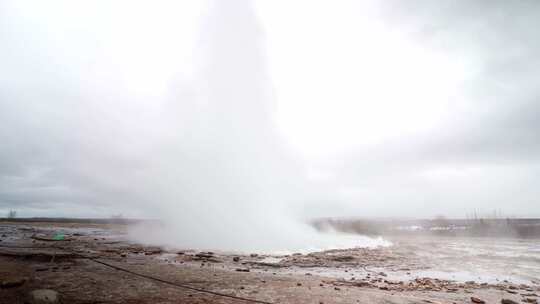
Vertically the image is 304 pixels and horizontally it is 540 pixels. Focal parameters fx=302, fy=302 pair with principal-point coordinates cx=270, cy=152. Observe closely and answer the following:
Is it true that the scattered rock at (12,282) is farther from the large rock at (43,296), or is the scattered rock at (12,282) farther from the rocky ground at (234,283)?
the large rock at (43,296)

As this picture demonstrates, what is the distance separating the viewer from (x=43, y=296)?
10.5 m

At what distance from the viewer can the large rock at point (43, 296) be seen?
9955 millimetres

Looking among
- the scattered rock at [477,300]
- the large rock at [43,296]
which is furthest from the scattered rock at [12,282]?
the scattered rock at [477,300]

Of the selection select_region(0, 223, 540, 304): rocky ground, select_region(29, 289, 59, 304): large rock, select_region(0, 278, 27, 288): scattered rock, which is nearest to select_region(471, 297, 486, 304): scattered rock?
select_region(0, 223, 540, 304): rocky ground

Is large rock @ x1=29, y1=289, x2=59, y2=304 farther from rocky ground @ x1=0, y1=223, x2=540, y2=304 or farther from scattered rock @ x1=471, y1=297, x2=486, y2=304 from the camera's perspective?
scattered rock @ x1=471, y1=297, x2=486, y2=304

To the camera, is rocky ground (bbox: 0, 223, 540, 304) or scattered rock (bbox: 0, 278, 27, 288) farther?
scattered rock (bbox: 0, 278, 27, 288)

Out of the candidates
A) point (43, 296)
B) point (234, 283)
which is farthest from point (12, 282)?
point (234, 283)

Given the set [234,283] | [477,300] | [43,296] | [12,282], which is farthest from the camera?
[234,283]

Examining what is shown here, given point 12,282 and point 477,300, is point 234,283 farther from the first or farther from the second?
point 477,300

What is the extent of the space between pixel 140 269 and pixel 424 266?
20235 millimetres

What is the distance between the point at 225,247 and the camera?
102ft

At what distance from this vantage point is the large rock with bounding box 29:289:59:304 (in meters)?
9.95

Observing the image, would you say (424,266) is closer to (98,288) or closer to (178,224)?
(98,288)

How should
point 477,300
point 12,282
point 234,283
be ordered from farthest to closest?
point 234,283 < point 477,300 < point 12,282
